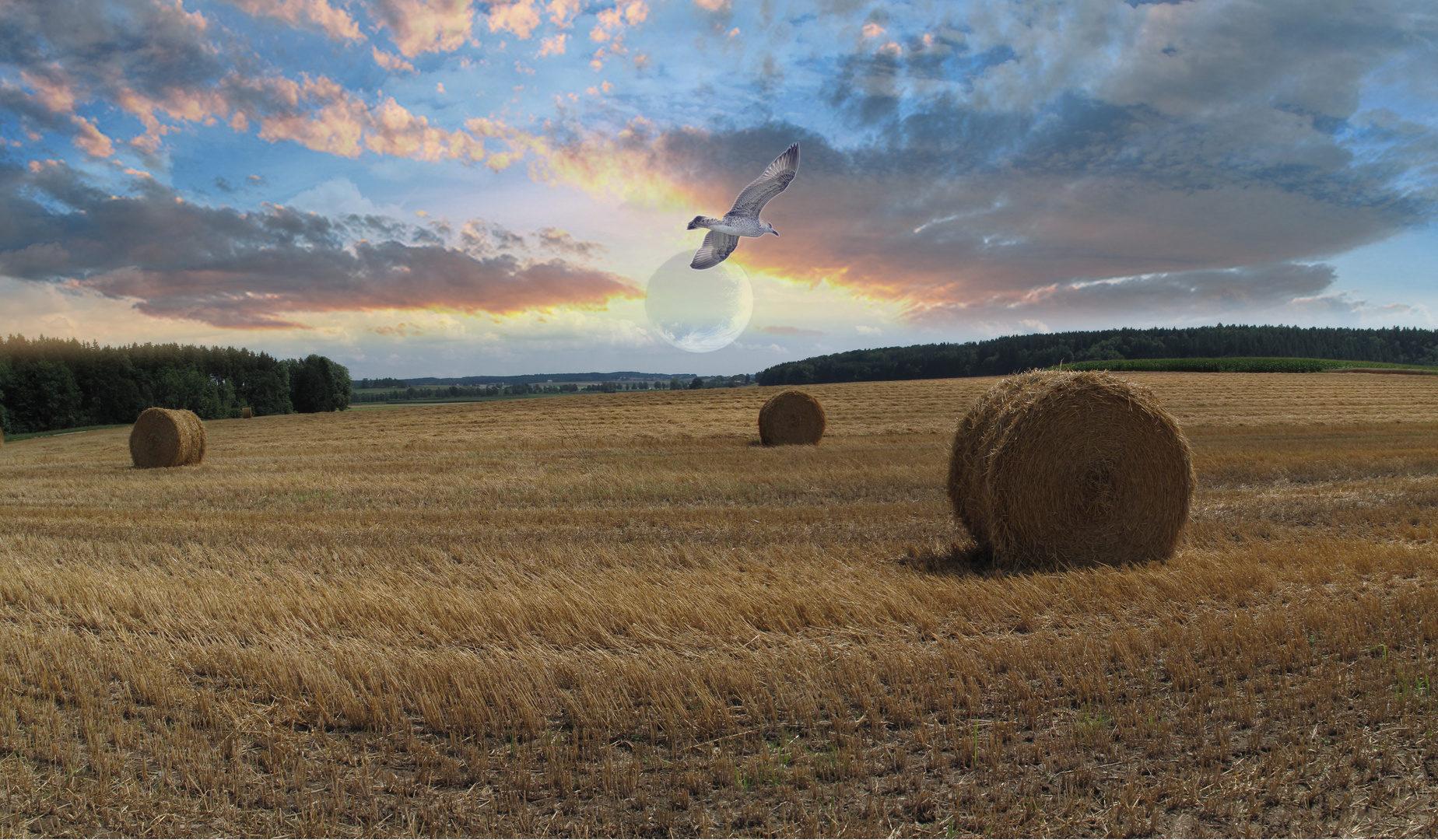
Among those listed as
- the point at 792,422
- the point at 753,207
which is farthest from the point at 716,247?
the point at 792,422

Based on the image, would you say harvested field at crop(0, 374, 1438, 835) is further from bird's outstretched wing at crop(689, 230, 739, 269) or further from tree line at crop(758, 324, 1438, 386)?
tree line at crop(758, 324, 1438, 386)

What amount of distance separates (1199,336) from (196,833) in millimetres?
97776

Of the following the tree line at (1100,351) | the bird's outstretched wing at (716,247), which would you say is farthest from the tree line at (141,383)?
the bird's outstretched wing at (716,247)

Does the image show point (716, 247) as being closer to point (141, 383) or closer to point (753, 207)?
point (753, 207)

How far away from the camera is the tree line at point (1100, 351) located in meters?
70.2

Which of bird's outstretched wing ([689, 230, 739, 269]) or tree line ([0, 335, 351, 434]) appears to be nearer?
bird's outstretched wing ([689, 230, 739, 269])

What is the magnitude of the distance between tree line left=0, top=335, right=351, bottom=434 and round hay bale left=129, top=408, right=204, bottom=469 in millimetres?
44174

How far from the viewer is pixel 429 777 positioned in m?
3.99

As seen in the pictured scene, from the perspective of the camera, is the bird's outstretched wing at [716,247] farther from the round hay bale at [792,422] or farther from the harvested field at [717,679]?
the round hay bale at [792,422]

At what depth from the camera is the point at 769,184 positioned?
816 centimetres

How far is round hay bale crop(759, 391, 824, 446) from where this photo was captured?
22.4m

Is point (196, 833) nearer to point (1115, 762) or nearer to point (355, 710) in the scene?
point (355, 710)

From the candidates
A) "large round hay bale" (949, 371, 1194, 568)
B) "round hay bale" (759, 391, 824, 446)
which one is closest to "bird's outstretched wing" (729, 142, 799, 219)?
"large round hay bale" (949, 371, 1194, 568)

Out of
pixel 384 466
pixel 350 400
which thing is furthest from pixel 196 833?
pixel 350 400
